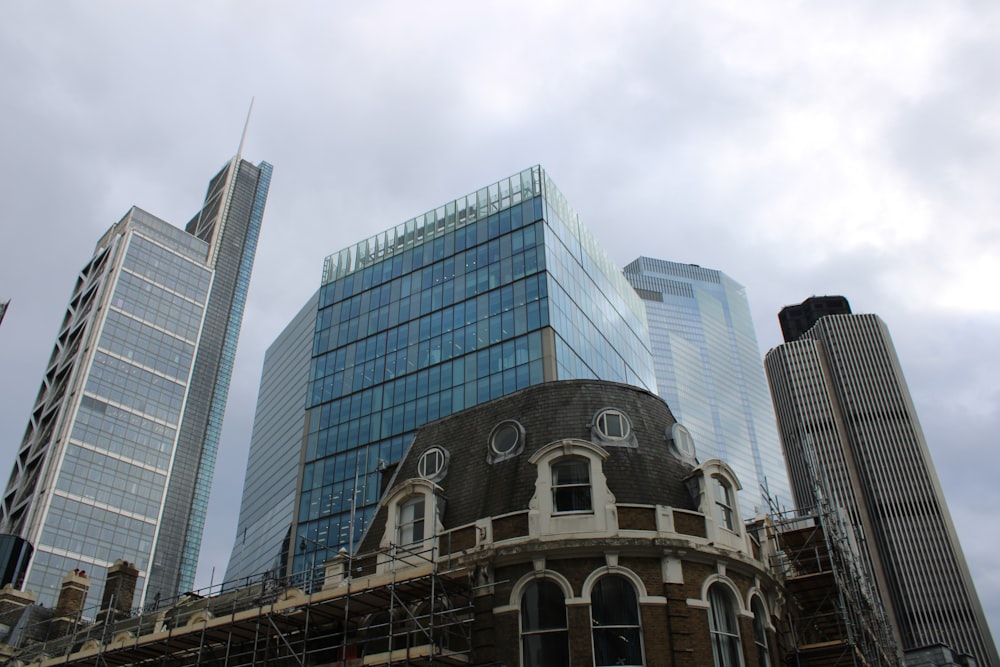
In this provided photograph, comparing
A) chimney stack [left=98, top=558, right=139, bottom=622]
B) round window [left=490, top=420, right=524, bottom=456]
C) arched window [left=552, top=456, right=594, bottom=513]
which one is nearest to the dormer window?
arched window [left=552, top=456, right=594, bottom=513]

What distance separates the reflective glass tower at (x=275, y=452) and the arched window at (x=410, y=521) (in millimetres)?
70200

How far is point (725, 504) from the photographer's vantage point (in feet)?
84.2

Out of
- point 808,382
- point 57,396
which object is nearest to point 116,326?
point 57,396

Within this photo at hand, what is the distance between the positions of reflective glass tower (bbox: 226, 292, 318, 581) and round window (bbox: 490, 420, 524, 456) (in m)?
71.0

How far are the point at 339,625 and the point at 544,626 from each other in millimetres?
7188

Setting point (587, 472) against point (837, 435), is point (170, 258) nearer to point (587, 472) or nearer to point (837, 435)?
point (837, 435)

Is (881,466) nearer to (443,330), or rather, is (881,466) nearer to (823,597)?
(443,330)

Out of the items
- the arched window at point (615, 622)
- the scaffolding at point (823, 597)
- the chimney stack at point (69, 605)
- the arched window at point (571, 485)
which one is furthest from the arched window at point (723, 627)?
the chimney stack at point (69, 605)

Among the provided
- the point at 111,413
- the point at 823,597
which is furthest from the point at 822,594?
the point at 111,413

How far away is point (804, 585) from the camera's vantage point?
27812 mm

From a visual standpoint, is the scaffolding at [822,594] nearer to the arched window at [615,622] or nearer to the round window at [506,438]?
the arched window at [615,622]

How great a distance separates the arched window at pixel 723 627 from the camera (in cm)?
2273

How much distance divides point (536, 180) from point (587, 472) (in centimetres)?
4824

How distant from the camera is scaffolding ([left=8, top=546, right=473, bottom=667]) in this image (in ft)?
75.7
